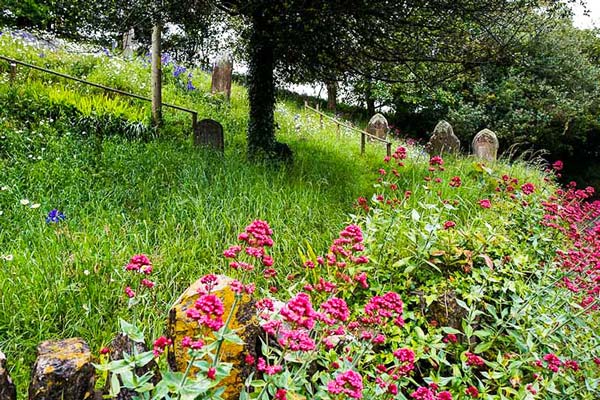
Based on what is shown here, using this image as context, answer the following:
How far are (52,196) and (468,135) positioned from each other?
564 inches

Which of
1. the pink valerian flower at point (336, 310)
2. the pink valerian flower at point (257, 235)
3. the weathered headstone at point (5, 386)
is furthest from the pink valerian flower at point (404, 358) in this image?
the weathered headstone at point (5, 386)

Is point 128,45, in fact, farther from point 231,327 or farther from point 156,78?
point 231,327

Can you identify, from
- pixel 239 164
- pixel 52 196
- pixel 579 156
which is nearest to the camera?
pixel 52 196

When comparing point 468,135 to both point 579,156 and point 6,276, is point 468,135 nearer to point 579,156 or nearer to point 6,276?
point 579,156

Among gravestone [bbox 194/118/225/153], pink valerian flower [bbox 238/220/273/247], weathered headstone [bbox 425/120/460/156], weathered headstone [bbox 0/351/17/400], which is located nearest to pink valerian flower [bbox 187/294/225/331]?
pink valerian flower [bbox 238/220/273/247]

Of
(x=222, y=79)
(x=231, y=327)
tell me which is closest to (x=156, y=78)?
(x=222, y=79)

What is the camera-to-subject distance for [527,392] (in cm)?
239

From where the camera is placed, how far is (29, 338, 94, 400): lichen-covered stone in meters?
1.72

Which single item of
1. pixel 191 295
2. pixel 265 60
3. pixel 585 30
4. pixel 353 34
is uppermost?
pixel 585 30

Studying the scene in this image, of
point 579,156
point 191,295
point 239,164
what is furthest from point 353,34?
point 579,156

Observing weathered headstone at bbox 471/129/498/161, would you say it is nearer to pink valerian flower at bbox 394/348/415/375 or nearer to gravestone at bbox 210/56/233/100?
gravestone at bbox 210/56/233/100

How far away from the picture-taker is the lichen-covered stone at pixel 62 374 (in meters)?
1.72

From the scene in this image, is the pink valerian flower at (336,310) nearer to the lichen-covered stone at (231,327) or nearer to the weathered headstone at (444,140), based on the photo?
the lichen-covered stone at (231,327)

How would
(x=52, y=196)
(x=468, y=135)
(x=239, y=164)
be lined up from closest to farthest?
(x=52, y=196), (x=239, y=164), (x=468, y=135)
